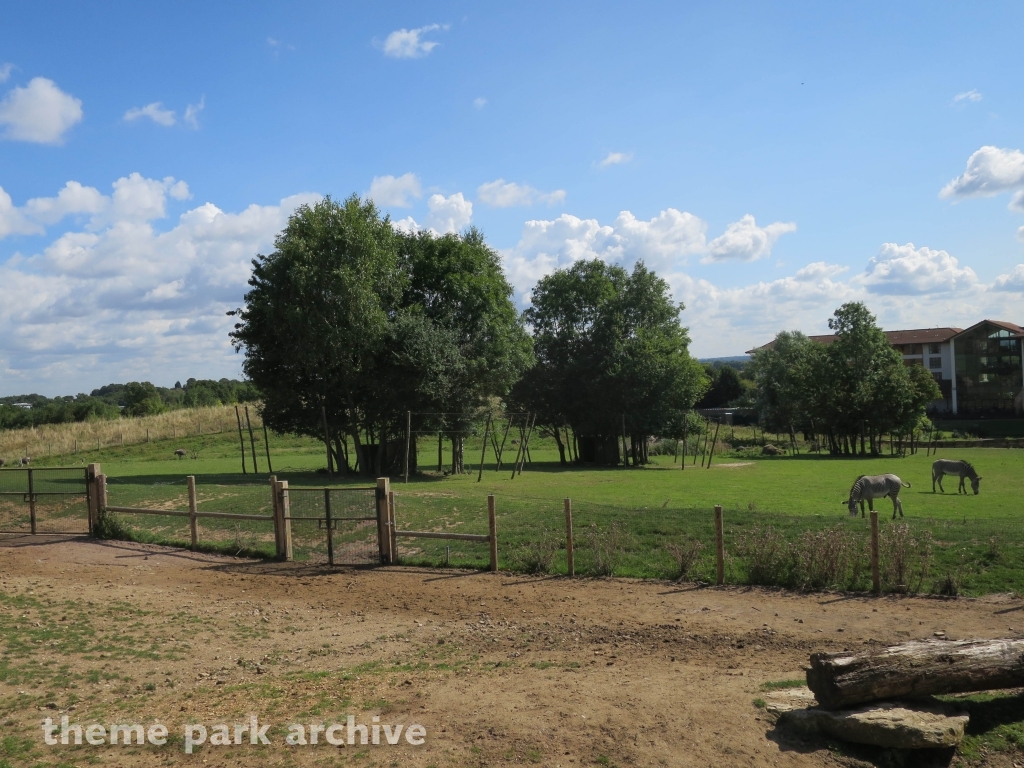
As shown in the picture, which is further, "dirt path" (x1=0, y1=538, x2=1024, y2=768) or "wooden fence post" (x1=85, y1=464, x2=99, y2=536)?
"wooden fence post" (x1=85, y1=464, x2=99, y2=536)

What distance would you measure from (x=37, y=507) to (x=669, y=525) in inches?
657

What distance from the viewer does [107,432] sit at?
57688mm

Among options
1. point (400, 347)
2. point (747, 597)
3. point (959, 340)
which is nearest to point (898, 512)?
point (747, 597)

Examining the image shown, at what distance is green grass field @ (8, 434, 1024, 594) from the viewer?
12805 millimetres

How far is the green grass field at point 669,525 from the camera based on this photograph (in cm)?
1280

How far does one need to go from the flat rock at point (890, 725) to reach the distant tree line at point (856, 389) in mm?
52958

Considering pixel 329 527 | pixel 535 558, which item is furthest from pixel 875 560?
pixel 329 527

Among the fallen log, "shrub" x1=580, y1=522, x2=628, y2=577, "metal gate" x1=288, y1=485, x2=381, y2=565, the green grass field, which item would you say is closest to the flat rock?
the fallen log

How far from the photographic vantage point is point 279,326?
31531 mm

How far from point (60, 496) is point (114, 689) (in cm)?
1472

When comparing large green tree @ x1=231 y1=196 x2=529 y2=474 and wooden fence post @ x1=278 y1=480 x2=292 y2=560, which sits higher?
large green tree @ x1=231 y1=196 x2=529 y2=474

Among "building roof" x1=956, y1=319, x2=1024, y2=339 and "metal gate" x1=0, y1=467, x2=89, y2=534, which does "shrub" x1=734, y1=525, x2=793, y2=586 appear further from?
"building roof" x1=956, y1=319, x2=1024, y2=339

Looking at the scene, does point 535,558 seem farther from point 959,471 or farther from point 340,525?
point 959,471

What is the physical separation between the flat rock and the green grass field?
20.1ft
